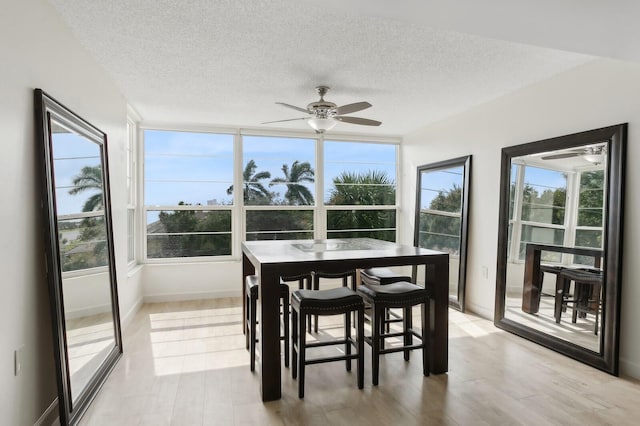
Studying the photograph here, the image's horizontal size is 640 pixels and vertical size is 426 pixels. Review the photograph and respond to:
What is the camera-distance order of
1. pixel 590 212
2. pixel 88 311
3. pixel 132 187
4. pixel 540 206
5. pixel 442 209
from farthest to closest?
pixel 442 209 < pixel 132 187 < pixel 540 206 < pixel 590 212 < pixel 88 311

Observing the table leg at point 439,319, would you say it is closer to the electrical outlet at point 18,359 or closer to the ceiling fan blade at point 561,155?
the ceiling fan blade at point 561,155

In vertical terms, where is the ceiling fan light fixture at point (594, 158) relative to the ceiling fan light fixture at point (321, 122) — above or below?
below

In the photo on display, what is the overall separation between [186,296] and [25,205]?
3.32m

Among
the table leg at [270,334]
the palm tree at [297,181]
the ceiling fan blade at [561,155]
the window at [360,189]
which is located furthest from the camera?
the window at [360,189]

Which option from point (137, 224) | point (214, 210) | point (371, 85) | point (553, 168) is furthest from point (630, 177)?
point (137, 224)

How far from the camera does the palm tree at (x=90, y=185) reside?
251cm

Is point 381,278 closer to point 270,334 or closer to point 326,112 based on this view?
point 270,334

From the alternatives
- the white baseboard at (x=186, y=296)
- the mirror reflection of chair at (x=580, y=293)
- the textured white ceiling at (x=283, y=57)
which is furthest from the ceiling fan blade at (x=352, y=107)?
the white baseboard at (x=186, y=296)

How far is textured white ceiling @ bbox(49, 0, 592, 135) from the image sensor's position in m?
2.34

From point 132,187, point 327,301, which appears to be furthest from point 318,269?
point 132,187

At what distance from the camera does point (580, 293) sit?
10.3 ft

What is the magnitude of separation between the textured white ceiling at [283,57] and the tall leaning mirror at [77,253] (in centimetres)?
68

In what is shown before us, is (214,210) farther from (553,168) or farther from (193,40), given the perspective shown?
(553,168)

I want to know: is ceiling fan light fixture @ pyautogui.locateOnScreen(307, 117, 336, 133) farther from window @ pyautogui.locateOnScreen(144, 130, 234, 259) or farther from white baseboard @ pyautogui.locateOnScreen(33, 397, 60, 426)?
white baseboard @ pyautogui.locateOnScreen(33, 397, 60, 426)
